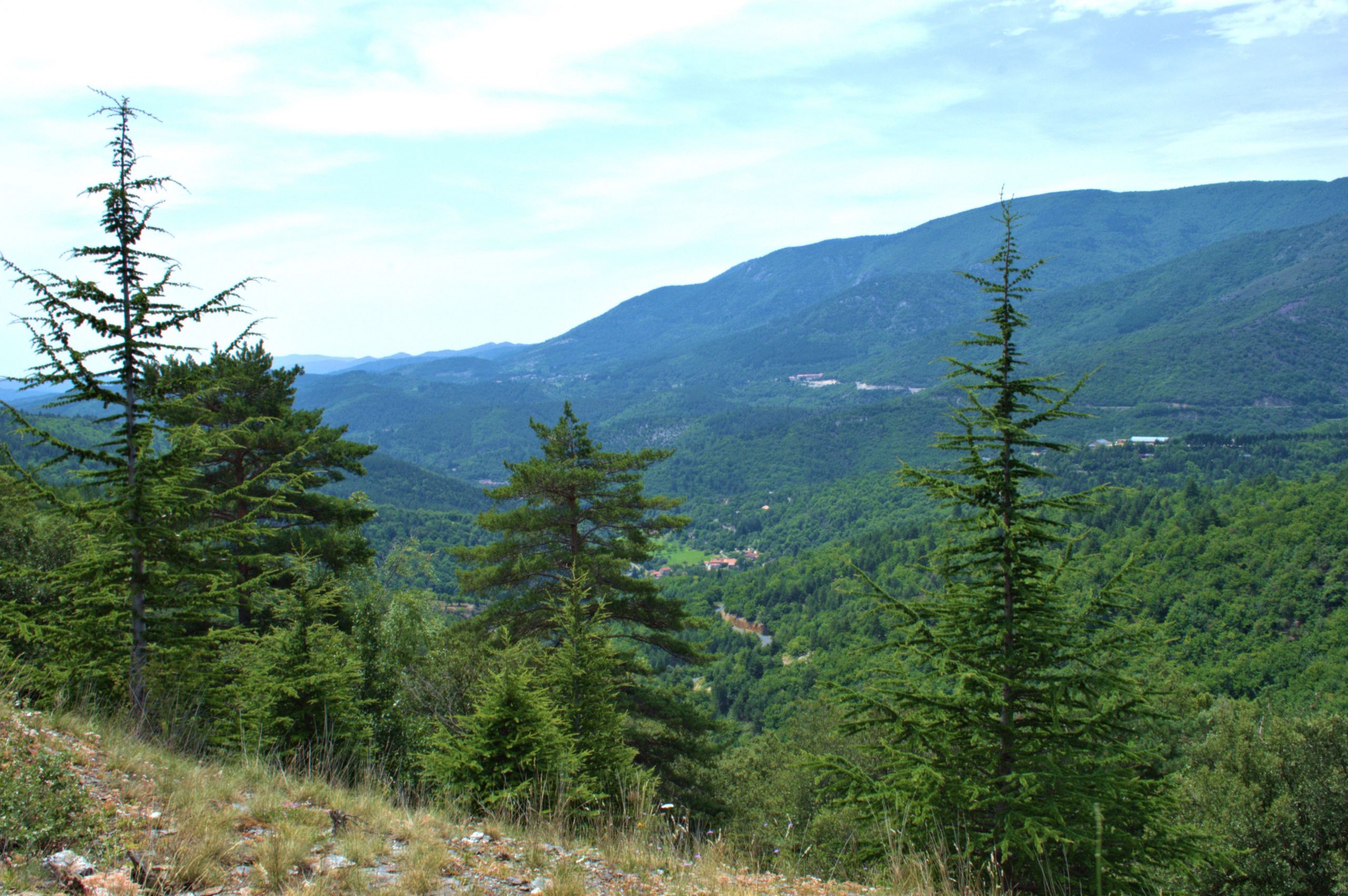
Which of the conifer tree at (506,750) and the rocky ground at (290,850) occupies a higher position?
the rocky ground at (290,850)

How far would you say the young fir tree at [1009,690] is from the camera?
208 inches

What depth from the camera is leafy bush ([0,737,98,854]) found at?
9.48 ft

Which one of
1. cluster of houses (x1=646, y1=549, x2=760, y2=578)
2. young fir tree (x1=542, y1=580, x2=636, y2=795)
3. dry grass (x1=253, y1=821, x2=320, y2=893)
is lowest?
cluster of houses (x1=646, y1=549, x2=760, y2=578)

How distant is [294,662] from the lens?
24.0 feet

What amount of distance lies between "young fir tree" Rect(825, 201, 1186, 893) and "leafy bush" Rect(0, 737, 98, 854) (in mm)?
5308

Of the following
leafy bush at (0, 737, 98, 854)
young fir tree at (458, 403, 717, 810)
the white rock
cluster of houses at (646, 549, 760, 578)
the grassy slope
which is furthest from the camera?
cluster of houses at (646, 549, 760, 578)

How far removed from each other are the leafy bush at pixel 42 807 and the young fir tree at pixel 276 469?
784 cm

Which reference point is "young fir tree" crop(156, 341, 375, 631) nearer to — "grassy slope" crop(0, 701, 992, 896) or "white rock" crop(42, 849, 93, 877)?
"grassy slope" crop(0, 701, 992, 896)

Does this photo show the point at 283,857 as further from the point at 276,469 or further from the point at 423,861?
the point at 276,469

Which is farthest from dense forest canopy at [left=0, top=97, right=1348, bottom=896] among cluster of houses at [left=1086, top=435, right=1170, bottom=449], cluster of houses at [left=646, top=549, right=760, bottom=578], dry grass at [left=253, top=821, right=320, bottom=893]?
cluster of houses at [left=1086, top=435, right=1170, bottom=449]

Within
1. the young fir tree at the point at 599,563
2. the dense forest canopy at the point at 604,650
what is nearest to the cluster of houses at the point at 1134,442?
the dense forest canopy at the point at 604,650

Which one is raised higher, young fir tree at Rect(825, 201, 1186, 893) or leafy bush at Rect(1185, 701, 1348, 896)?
young fir tree at Rect(825, 201, 1186, 893)

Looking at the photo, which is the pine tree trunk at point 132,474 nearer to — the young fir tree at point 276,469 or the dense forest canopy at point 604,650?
the dense forest canopy at point 604,650

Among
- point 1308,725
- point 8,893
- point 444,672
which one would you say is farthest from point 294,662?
point 1308,725
